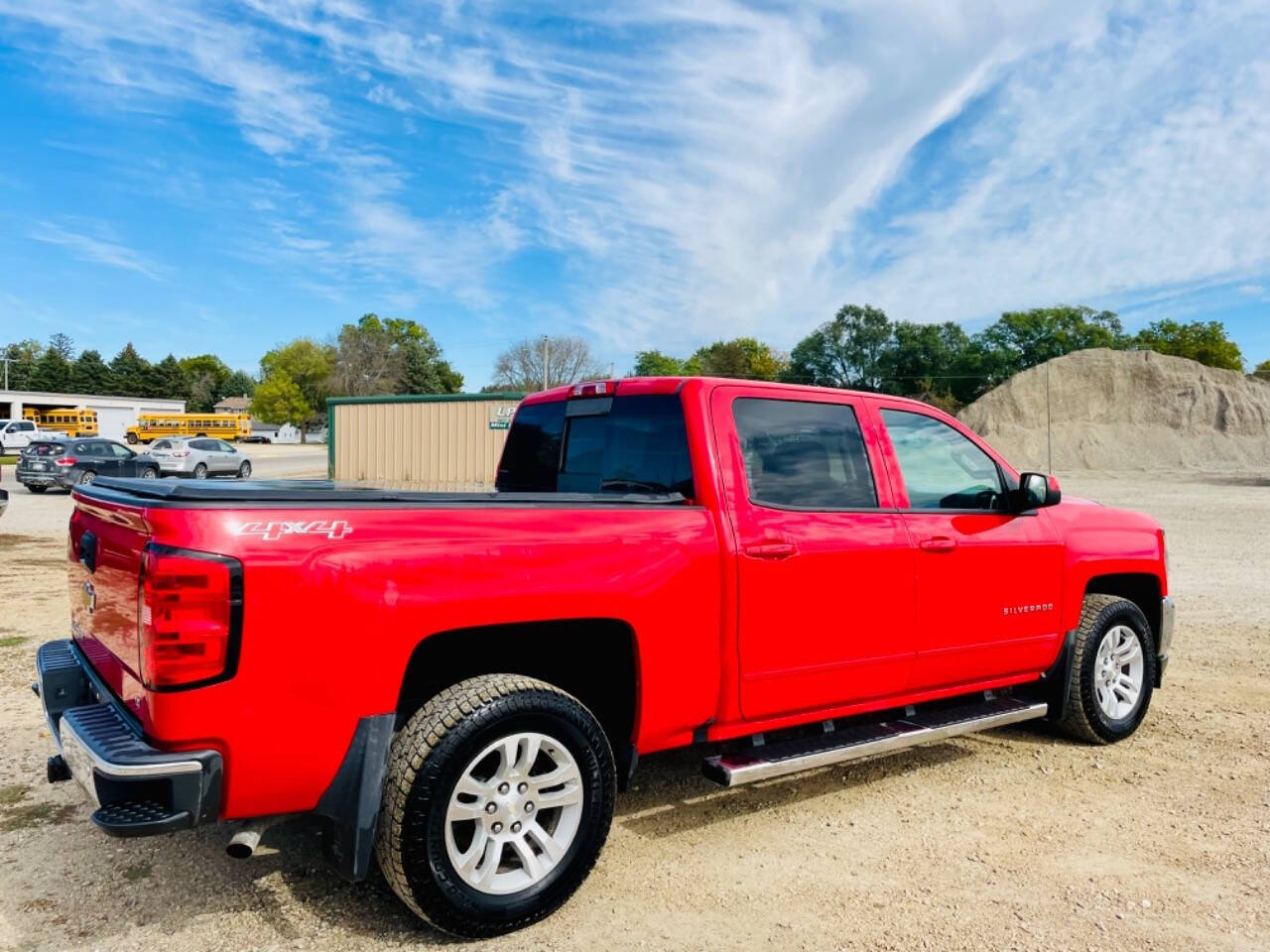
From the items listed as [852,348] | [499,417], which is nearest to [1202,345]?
[852,348]

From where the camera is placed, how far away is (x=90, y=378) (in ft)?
343

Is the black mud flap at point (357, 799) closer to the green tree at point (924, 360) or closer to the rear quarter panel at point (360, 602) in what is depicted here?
the rear quarter panel at point (360, 602)

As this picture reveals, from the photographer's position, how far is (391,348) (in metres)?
93.1

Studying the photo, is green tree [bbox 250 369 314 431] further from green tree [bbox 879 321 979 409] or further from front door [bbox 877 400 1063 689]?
front door [bbox 877 400 1063 689]

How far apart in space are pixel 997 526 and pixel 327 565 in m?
3.37

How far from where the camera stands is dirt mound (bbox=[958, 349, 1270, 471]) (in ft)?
153

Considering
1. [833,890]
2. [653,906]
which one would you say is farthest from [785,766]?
[653,906]

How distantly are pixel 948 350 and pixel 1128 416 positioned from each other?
26.2m

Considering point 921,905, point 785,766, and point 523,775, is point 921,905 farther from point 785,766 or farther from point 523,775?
point 523,775

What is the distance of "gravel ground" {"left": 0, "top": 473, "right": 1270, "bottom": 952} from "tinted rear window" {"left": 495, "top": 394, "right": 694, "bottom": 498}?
1.57 m

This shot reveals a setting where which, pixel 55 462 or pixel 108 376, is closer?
pixel 55 462

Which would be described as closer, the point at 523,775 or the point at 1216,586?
the point at 523,775

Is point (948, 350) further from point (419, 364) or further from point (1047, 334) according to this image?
point (419, 364)

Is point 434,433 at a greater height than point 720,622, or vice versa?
point 434,433
